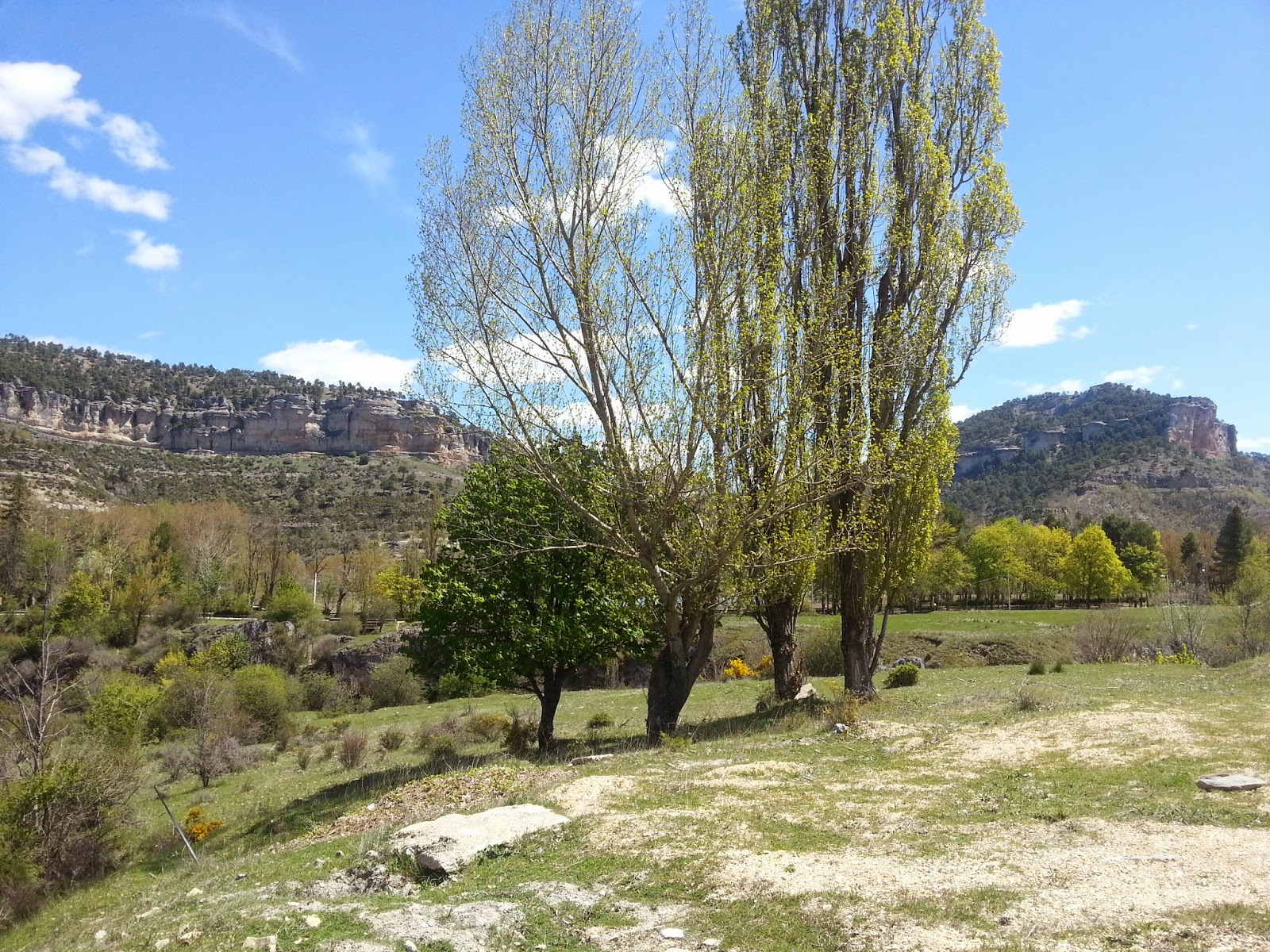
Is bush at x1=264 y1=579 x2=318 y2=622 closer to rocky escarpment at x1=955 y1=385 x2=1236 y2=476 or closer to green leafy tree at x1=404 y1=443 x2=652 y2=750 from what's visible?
green leafy tree at x1=404 y1=443 x2=652 y2=750

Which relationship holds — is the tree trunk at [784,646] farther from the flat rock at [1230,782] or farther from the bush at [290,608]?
the bush at [290,608]

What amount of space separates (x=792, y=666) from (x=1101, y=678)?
849 cm

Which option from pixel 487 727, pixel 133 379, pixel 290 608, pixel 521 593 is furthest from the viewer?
pixel 133 379

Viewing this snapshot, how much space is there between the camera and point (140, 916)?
27.2 feet

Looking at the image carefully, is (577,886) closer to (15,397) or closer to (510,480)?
(510,480)

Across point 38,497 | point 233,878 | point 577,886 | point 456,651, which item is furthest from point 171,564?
point 577,886

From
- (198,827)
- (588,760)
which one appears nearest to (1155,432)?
(588,760)

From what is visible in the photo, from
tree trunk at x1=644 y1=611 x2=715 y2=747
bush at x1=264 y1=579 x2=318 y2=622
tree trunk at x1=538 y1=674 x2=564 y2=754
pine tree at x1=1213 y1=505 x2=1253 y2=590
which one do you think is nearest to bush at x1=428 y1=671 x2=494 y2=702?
tree trunk at x1=538 y1=674 x2=564 y2=754

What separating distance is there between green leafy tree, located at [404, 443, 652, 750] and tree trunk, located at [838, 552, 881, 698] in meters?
4.26

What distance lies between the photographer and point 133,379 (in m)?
129

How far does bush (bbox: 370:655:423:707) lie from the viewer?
122 ft

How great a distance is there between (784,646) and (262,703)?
21.6 m

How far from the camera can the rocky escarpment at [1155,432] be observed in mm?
152125

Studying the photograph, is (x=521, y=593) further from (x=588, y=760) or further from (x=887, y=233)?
(x=887, y=233)
